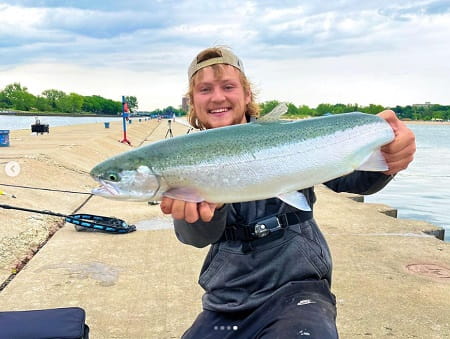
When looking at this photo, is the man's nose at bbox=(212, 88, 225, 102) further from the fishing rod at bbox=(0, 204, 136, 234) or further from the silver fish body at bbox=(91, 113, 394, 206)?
the fishing rod at bbox=(0, 204, 136, 234)

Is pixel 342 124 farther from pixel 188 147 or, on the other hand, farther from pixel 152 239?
pixel 152 239

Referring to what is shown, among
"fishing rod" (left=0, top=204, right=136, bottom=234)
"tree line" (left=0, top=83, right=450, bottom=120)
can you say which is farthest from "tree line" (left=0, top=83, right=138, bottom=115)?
"fishing rod" (left=0, top=204, right=136, bottom=234)

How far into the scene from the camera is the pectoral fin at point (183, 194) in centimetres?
253

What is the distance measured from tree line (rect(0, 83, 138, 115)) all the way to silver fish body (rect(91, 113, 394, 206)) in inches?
5752

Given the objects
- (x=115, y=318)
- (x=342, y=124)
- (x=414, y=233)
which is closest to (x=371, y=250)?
(x=414, y=233)

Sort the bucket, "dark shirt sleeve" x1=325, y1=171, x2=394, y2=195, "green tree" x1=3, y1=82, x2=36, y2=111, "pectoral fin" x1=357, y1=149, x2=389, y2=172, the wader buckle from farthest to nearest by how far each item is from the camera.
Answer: "green tree" x1=3, y1=82, x2=36, y2=111, the bucket, "dark shirt sleeve" x1=325, y1=171, x2=394, y2=195, the wader buckle, "pectoral fin" x1=357, y1=149, x2=389, y2=172

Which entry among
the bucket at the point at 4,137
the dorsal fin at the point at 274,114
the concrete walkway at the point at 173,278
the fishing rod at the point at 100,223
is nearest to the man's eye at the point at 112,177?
the dorsal fin at the point at 274,114

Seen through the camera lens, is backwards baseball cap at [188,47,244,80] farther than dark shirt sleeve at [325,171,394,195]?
Yes

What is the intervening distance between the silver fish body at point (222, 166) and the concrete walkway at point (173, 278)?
1.74m

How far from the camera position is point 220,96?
3309 mm

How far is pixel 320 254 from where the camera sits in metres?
3.01

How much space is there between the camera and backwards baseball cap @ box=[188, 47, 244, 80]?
3355 mm

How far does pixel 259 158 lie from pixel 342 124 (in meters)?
0.54

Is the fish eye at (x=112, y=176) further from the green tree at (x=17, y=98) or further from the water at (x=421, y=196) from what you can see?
the green tree at (x=17, y=98)
